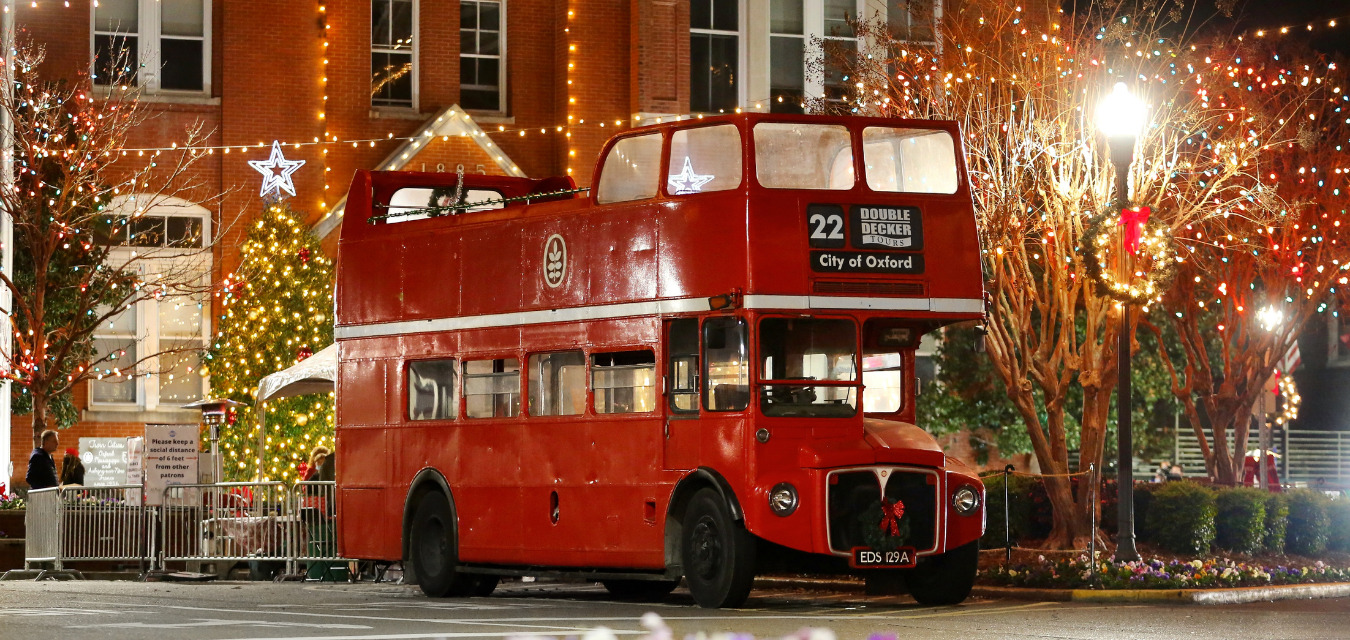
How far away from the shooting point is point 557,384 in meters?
16.5

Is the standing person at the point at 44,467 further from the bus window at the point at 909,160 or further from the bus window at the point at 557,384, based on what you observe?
the bus window at the point at 909,160

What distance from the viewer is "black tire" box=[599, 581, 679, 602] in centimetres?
1767

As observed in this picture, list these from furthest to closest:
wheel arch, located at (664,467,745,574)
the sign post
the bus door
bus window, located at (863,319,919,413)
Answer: the sign post, bus window, located at (863,319,919,413), the bus door, wheel arch, located at (664,467,745,574)

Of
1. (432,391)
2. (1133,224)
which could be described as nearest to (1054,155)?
(1133,224)

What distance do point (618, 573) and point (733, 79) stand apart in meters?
17.8

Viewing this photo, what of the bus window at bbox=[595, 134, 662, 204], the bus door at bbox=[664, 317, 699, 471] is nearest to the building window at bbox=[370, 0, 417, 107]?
the bus window at bbox=[595, 134, 662, 204]

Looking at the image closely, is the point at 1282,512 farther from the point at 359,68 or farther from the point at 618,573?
the point at 359,68

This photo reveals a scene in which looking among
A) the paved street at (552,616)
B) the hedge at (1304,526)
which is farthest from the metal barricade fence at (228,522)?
the hedge at (1304,526)

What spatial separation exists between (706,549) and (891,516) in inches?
62.0

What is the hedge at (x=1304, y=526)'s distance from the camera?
73.5 feet

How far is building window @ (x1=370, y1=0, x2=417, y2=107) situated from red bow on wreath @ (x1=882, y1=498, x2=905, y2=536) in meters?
19.0

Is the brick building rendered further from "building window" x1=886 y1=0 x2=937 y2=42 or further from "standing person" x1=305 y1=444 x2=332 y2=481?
"standing person" x1=305 y1=444 x2=332 y2=481

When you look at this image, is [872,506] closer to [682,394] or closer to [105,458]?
[682,394]

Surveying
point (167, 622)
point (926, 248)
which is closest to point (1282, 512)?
point (926, 248)
